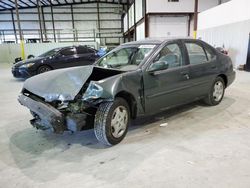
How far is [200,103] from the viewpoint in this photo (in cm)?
441

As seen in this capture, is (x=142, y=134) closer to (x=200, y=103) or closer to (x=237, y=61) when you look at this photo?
(x=200, y=103)

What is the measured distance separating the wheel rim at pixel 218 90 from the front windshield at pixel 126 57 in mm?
1692

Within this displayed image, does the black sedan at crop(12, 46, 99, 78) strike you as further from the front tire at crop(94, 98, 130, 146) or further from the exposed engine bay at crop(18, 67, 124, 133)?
the front tire at crop(94, 98, 130, 146)

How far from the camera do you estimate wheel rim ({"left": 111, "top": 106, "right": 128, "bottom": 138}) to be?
273 centimetres

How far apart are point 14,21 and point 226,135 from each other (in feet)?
89.5

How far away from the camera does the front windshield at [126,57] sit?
10.7 feet

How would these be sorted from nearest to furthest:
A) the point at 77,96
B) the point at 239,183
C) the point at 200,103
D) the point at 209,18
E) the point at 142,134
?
the point at 239,183 < the point at 77,96 < the point at 142,134 < the point at 200,103 < the point at 209,18

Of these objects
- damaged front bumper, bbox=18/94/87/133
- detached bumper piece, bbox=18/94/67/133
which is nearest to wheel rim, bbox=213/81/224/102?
damaged front bumper, bbox=18/94/87/133

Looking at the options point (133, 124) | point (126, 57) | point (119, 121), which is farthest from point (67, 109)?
point (126, 57)

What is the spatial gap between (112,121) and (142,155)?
0.53 m

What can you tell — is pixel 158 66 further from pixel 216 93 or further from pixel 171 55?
pixel 216 93

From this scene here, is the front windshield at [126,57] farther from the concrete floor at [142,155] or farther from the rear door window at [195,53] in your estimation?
the concrete floor at [142,155]

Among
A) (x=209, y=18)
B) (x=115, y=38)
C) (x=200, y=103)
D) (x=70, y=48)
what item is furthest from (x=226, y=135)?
(x=115, y=38)

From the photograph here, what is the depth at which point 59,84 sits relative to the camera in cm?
281
